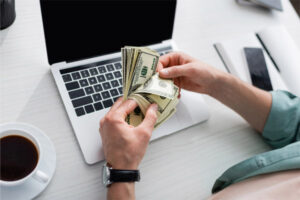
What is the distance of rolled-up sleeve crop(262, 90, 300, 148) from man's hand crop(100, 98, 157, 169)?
1.21ft

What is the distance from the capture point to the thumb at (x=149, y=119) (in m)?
0.66

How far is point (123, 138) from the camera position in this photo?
65 centimetres

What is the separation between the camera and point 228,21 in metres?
1.07

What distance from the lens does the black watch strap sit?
0.65 m

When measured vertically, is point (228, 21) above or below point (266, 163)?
above

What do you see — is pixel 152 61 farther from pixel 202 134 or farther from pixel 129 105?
pixel 202 134

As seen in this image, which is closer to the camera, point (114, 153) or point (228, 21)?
point (114, 153)

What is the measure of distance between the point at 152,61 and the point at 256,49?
0.45 metres

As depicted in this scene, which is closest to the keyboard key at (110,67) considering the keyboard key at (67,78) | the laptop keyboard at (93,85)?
the laptop keyboard at (93,85)

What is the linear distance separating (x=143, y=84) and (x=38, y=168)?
29 centimetres

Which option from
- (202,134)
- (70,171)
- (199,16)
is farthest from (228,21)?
(70,171)

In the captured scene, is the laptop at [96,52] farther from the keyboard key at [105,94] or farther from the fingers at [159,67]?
the fingers at [159,67]

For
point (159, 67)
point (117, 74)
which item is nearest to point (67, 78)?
point (117, 74)

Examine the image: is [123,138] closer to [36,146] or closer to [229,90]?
[36,146]
